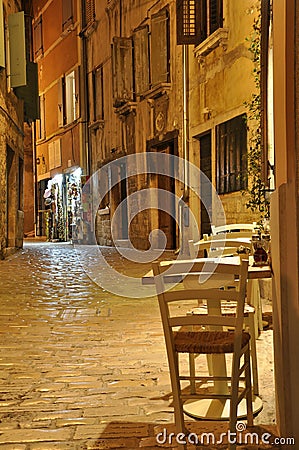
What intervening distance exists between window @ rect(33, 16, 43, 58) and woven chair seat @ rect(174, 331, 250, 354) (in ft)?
80.6

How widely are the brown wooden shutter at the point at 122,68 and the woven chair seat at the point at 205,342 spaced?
14.3m

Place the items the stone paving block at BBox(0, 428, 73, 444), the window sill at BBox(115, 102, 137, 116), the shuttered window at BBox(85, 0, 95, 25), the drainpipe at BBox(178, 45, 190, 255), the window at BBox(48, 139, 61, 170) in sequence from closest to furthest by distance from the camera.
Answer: the stone paving block at BBox(0, 428, 73, 444) → the drainpipe at BBox(178, 45, 190, 255) → the window sill at BBox(115, 102, 137, 116) → the shuttered window at BBox(85, 0, 95, 25) → the window at BBox(48, 139, 61, 170)

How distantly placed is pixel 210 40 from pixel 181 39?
3.24ft

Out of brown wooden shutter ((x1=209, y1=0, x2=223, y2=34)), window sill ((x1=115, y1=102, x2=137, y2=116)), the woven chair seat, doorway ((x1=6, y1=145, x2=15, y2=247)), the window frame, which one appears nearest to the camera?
the woven chair seat

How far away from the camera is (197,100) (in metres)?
12.4

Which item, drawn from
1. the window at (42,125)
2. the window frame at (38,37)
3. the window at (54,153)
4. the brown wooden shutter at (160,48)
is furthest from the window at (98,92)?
the window frame at (38,37)

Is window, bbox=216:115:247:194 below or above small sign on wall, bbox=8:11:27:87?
below

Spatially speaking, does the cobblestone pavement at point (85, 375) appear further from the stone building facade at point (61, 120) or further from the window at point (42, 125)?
the window at point (42, 125)

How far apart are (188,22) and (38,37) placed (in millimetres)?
15949

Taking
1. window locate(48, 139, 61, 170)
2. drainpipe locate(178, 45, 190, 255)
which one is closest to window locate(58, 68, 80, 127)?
window locate(48, 139, 61, 170)

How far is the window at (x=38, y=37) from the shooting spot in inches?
1028

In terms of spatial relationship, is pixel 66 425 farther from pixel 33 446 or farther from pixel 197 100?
pixel 197 100

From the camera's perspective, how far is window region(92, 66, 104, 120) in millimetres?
19984

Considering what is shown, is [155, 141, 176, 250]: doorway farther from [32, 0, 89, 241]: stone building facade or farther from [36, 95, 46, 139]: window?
[36, 95, 46, 139]: window
